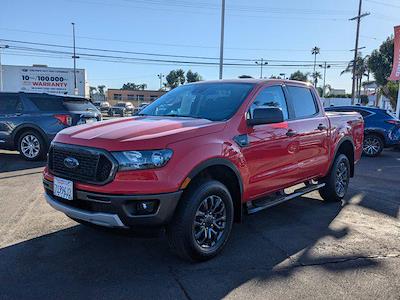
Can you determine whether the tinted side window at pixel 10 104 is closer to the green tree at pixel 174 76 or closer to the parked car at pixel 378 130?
the parked car at pixel 378 130

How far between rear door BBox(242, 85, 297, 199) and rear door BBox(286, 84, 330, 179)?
0.19m

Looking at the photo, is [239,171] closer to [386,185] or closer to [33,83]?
[386,185]

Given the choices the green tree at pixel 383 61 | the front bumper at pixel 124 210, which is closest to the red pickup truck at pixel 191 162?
the front bumper at pixel 124 210

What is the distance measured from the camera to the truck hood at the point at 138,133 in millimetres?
3693

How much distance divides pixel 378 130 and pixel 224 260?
1077 cm

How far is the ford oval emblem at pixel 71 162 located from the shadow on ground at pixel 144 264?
0.87 m

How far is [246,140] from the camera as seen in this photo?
14.8 ft

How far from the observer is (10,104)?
10.4 meters

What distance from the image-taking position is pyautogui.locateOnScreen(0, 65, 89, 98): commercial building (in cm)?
3756

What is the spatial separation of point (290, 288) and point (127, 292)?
1.44 m

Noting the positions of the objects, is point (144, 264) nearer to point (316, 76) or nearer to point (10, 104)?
point (10, 104)

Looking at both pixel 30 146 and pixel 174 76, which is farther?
pixel 174 76

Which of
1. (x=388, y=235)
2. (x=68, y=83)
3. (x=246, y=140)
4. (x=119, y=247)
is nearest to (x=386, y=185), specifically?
(x=388, y=235)

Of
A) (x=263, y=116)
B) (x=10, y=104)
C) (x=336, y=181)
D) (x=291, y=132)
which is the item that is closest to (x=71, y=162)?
(x=263, y=116)
